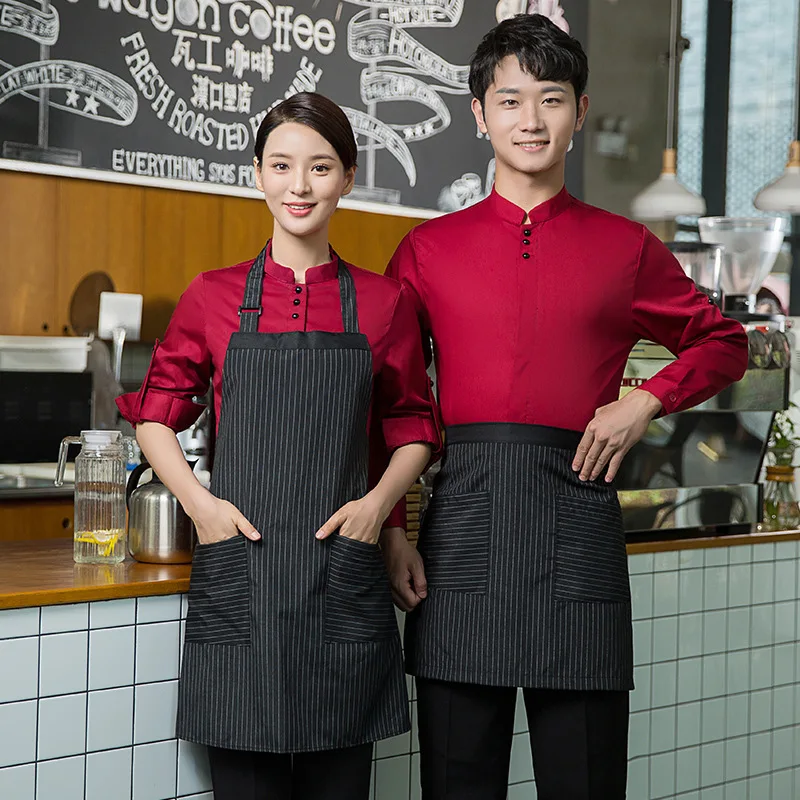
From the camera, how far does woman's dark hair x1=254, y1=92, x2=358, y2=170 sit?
164 centimetres

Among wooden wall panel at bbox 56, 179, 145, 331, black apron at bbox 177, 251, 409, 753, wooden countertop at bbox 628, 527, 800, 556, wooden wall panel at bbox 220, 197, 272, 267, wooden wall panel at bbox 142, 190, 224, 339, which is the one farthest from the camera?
wooden wall panel at bbox 220, 197, 272, 267

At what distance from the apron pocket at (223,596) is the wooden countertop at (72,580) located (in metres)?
0.16

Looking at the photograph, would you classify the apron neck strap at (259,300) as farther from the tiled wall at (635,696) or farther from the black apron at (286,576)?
the tiled wall at (635,696)

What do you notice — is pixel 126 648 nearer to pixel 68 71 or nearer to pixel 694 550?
pixel 694 550

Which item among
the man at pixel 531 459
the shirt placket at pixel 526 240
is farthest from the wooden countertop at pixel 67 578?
the shirt placket at pixel 526 240

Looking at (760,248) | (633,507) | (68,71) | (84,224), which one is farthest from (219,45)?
(633,507)

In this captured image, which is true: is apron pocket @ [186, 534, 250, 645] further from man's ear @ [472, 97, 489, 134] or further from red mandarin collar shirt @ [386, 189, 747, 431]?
man's ear @ [472, 97, 489, 134]

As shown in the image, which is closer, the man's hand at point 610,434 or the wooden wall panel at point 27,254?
the man's hand at point 610,434

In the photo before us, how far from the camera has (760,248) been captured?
10.2ft

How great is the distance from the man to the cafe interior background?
110mm

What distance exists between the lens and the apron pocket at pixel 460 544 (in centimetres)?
171

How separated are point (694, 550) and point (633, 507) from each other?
6.8 inches

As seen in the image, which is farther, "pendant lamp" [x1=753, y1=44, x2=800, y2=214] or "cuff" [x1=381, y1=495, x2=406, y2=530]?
"pendant lamp" [x1=753, y1=44, x2=800, y2=214]

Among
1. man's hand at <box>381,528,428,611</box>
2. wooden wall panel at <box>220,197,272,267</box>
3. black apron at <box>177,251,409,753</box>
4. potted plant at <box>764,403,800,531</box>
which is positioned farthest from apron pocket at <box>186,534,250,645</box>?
wooden wall panel at <box>220,197,272,267</box>
